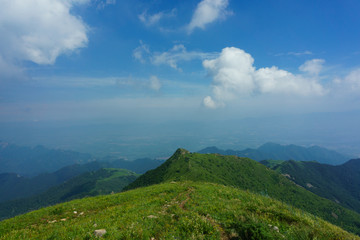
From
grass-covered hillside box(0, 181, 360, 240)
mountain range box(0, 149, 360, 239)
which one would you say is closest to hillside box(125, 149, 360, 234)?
mountain range box(0, 149, 360, 239)

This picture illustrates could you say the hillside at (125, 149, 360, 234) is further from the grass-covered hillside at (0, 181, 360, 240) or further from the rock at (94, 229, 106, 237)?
the rock at (94, 229, 106, 237)

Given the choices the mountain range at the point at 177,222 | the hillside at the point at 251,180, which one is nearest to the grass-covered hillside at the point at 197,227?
the mountain range at the point at 177,222

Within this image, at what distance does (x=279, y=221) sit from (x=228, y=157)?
111m

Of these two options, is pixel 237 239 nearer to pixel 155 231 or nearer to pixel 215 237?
pixel 215 237

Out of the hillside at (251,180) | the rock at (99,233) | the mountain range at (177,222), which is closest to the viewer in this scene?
the mountain range at (177,222)

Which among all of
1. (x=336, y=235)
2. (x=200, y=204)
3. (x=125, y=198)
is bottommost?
(x=125, y=198)

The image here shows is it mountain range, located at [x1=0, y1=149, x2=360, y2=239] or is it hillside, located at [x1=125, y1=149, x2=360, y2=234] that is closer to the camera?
mountain range, located at [x1=0, y1=149, x2=360, y2=239]

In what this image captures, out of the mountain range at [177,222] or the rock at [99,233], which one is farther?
the rock at [99,233]

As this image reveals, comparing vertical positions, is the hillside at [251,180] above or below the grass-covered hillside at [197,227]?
below

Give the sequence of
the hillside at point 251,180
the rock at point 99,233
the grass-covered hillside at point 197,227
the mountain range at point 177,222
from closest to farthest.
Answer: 1. the grass-covered hillside at point 197,227
2. the mountain range at point 177,222
3. the rock at point 99,233
4. the hillside at point 251,180

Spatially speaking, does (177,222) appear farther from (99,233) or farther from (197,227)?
(99,233)

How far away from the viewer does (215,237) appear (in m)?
7.45

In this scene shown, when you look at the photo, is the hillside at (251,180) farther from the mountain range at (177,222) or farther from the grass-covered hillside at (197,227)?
the grass-covered hillside at (197,227)

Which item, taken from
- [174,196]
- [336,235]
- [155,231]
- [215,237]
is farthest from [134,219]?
[336,235]
